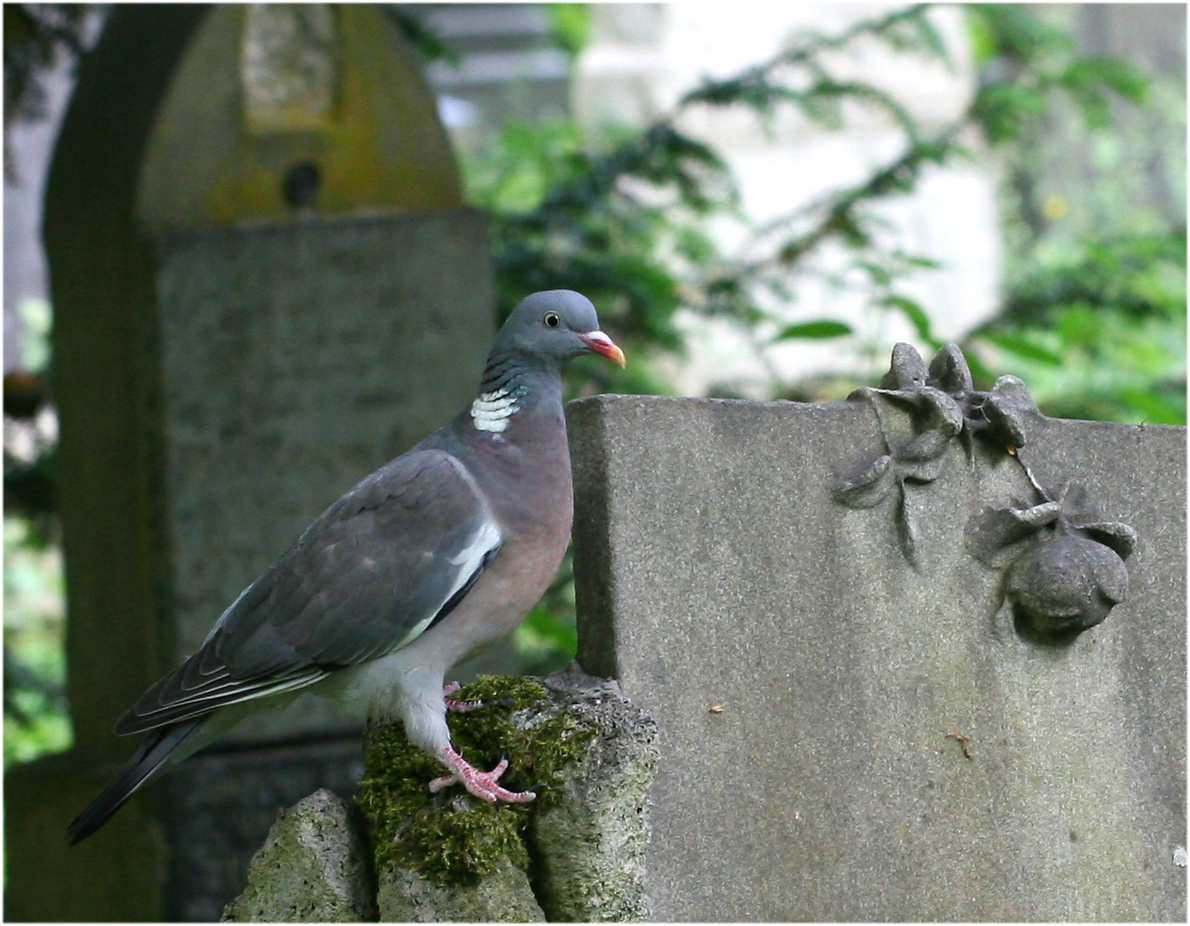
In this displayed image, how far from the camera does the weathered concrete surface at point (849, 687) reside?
83.1 inches

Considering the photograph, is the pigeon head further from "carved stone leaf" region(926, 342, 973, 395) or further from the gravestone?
the gravestone

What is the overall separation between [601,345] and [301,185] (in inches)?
86.9

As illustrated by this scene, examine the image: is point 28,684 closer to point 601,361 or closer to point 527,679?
point 601,361

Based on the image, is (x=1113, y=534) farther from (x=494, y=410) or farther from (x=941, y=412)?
(x=494, y=410)

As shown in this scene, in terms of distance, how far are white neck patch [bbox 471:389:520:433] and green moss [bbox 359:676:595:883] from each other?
435 mm

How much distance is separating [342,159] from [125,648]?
163cm

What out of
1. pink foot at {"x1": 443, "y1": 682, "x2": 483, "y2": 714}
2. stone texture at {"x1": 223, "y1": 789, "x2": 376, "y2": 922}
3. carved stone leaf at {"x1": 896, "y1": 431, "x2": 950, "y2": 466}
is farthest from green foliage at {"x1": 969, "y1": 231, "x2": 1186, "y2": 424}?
stone texture at {"x1": 223, "y1": 789, "x2": 376, "y2": 922}

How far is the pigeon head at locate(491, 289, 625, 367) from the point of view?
209 centimetres

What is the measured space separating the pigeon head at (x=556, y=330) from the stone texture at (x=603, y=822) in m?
0.55

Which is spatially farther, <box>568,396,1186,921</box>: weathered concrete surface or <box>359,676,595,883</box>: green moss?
<box>568,396,1186,921</box>: weathered concrete surface

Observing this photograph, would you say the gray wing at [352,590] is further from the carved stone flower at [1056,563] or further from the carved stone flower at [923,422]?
the carved stone flower at [1056,563]

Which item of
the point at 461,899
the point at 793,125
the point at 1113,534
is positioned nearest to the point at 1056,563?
the point at 1113,534

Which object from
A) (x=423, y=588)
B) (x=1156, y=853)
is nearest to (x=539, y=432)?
(x=423, y=588)

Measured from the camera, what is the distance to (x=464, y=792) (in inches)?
80.7
